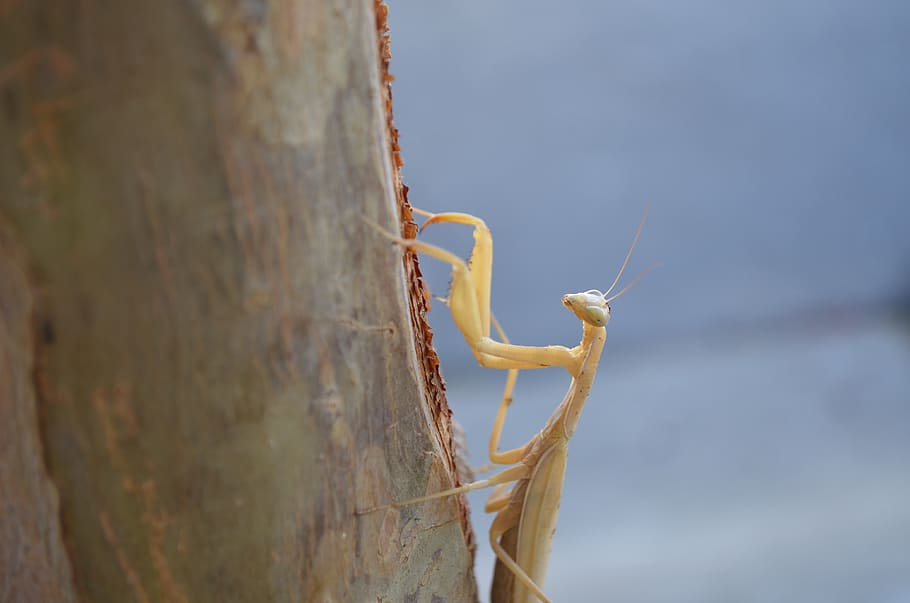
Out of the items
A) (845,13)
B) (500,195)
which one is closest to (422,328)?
(500,195)

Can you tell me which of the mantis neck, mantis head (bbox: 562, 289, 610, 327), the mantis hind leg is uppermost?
mantis head (bbox: 562, 289, 610, 327)

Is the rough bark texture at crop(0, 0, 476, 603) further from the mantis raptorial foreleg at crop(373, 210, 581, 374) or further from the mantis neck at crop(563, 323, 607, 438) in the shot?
the mantis neck at crop(563, 323, 607, 438)

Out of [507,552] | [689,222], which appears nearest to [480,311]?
[507,552]

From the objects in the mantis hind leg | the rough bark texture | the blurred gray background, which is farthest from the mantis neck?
the blurred gray background

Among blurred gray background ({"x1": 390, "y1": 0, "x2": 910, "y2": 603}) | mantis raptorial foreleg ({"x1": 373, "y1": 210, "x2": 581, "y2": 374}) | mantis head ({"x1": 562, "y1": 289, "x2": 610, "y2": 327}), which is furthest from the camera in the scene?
blurred gray background ({"x1": 390, "y1": 0, "x2": 910, "y2": 603})

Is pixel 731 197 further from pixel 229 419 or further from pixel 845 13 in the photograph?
pixel 229 419

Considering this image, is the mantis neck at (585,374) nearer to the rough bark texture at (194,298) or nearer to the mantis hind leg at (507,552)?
the mantis hind leg at (507,552)

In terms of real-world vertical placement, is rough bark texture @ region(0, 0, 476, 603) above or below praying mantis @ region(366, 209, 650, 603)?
above
